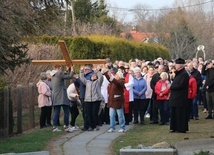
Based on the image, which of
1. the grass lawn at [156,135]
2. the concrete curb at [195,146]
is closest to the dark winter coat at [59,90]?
the grass lawn at [156,135]

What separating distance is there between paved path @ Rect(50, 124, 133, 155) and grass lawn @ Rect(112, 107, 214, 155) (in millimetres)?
259

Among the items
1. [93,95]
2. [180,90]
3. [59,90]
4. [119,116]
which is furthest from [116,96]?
[180,90]

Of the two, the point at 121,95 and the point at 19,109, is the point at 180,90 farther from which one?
the point at 19,109

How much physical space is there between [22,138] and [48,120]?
4.09 meters

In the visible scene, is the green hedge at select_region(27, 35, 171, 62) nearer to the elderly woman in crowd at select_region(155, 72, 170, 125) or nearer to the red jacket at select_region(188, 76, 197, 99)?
the elderly woman in crowd at select_region(155, 72, 170, 125)

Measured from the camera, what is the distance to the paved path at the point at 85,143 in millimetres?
13359

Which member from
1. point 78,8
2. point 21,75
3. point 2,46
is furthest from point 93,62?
point 78,8

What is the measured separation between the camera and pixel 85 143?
14.9 metres

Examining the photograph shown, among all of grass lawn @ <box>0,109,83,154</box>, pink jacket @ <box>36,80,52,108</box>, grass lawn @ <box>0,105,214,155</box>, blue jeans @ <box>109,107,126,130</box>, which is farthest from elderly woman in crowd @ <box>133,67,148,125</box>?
grass lawn @ <box>0,109,83,154</box>

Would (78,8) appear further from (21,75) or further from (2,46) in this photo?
(2,46)

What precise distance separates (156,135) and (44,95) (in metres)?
4.53

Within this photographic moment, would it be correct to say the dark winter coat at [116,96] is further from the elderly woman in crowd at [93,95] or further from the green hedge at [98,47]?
the green hedge at [98,47]

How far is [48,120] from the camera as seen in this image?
2012 centimetres

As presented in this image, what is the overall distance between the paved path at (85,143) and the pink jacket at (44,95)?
7.35ft
